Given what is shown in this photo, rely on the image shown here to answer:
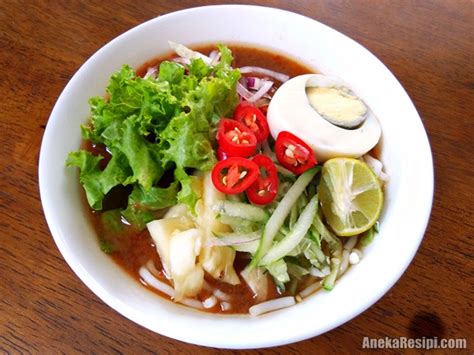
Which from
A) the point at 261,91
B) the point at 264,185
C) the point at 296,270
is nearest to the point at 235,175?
the point at 264,185

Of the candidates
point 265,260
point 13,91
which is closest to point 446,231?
point 265,260

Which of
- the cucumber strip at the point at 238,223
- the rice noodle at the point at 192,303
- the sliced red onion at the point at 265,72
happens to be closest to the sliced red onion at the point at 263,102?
the sliced red onion at the point at 265,72

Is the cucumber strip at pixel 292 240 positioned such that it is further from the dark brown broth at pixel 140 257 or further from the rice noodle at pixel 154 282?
the rice noodle at pixel 154 282

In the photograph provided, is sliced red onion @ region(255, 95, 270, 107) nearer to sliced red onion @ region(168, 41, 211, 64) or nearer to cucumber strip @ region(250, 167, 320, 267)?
sliced red onion @ region(168, 41, 211, 64)

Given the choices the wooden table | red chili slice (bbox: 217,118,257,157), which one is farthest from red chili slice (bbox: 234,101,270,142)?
the wooden table

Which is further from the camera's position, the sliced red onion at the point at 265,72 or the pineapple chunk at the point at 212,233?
the sliced red onion at the point at 265,72

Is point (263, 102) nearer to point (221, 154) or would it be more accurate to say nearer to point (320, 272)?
point (221, 154)
